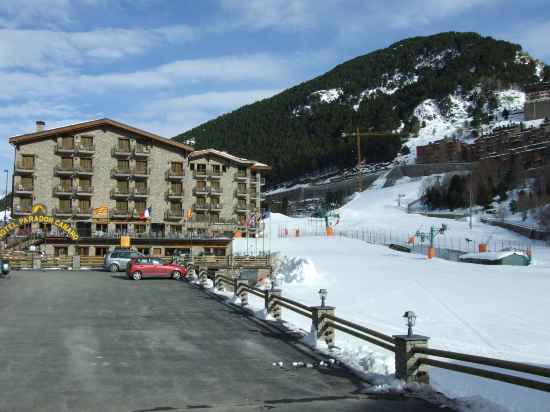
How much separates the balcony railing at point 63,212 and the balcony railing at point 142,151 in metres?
10.6

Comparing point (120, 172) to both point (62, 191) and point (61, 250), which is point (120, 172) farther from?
point (61, 250)

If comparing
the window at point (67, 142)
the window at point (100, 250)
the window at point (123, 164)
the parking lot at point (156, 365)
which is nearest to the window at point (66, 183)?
the window at point (67, 142)

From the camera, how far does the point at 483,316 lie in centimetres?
2642

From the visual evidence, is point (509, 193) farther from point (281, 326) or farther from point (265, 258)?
point (281, 326)

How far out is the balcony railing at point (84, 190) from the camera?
7414 cm

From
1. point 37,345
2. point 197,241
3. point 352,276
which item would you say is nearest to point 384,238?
point 197,241

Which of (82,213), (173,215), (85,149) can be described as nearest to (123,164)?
(85,149)

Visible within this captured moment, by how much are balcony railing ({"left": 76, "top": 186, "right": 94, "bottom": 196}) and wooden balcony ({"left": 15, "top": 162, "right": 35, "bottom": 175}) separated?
19.0 ft

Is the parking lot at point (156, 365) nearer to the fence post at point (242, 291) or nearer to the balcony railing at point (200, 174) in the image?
the fence post at point (242, 291)

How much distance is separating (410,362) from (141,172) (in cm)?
6941

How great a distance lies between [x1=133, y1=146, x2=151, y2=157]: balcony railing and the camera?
3032 inches

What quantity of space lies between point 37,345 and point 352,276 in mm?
31938

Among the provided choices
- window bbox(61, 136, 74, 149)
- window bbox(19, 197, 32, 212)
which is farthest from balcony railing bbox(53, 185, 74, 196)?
Result: window bbox(61, 136, 74, 149)

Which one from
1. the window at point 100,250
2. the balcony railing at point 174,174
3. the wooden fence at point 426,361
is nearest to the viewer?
the wooden fence at point 426,361
